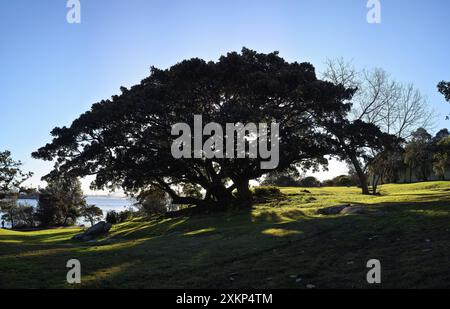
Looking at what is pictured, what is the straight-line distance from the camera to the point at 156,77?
105ft

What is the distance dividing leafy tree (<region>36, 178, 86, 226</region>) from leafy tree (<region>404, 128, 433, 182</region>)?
54.1m

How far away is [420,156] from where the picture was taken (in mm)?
69438

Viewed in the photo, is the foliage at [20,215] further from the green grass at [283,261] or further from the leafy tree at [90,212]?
the green grass at [283,261]

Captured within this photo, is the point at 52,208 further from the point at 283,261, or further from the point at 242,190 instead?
the point at 283,261

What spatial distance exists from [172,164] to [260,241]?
700 inches

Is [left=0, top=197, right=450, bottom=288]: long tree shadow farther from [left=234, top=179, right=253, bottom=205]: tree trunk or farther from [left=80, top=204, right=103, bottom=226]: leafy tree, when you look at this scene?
[left=80, top=204, right=103, bottom=226]: leafy tree

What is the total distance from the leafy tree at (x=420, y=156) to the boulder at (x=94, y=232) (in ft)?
182

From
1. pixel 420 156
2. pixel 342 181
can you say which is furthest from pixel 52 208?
pixel 420 156

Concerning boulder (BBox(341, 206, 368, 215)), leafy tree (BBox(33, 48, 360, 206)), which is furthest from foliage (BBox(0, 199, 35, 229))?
boulder (BBox(341, 206, 368, 215))

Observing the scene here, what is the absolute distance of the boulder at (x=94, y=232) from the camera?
24.5 metres

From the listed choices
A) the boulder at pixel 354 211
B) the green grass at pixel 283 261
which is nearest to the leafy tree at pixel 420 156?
the boulder at pixel 354 211

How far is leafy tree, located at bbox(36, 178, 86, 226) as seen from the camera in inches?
2216

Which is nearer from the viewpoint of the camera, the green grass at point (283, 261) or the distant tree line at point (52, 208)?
the green grass at point (283, 261)
